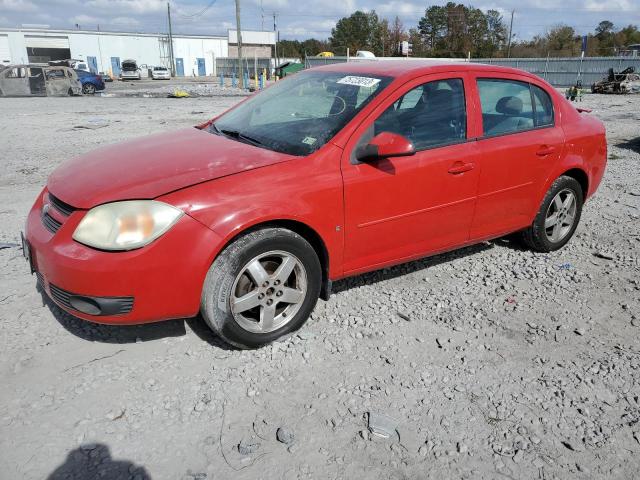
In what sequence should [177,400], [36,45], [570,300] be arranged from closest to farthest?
[177,400] < [570,300] < [36,45]

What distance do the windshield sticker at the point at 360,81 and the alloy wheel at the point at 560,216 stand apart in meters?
2.10

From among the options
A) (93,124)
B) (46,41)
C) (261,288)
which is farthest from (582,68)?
(46,41)

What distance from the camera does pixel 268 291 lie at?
3094 millimetres

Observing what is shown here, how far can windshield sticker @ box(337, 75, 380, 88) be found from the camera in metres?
3.56

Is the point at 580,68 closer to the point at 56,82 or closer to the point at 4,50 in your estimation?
the point at 56,82

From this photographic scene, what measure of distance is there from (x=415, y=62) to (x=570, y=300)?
2.21 metres

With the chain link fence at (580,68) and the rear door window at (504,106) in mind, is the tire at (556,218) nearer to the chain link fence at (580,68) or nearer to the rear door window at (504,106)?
the rear door window at (504,106)

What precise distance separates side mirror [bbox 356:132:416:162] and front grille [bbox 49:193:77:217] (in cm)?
174

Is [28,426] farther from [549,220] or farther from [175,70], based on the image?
[175,70]

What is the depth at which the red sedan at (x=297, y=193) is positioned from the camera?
2736 mm

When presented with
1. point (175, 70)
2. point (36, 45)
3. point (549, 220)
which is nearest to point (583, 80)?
point (549, 220)

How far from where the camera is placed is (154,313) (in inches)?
111

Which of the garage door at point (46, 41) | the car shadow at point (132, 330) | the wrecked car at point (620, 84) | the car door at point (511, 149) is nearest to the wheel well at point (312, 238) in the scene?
the car shadow at point (132, 330)

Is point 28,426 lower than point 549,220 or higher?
lower
